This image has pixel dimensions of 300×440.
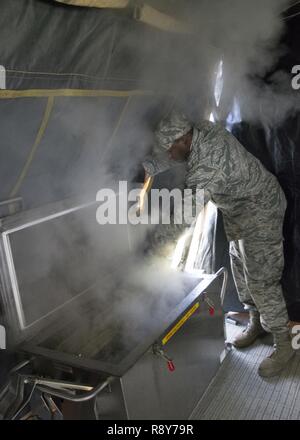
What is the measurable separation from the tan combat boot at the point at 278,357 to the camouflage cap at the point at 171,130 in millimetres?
1404

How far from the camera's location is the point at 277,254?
2.64 m

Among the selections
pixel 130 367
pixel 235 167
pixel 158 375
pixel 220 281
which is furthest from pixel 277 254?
pixel 130 367

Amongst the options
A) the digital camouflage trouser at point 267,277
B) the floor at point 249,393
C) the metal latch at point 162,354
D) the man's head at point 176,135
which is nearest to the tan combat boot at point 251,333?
the floor at point 249,393

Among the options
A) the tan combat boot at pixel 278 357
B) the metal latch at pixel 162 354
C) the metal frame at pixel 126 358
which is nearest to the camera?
the metal frame at pixel 126 358

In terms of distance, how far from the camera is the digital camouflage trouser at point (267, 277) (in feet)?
8.57

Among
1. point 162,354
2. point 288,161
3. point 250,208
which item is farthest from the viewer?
point 288,161

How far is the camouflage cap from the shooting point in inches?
89.4

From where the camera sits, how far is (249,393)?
242cm

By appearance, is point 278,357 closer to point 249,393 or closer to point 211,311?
point 249,393

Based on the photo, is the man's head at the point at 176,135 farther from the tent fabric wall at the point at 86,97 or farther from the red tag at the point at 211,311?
the red tag at the point at 211,311

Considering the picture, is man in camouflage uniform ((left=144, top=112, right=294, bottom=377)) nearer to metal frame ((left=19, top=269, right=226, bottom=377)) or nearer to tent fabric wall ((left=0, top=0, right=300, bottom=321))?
tent fabric wall ((left=0, top=0, right=300, bottom=321))

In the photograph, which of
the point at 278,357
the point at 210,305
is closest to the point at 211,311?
the point at 210,305

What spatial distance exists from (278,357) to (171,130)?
1.55 meters

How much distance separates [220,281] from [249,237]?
1.09ft
